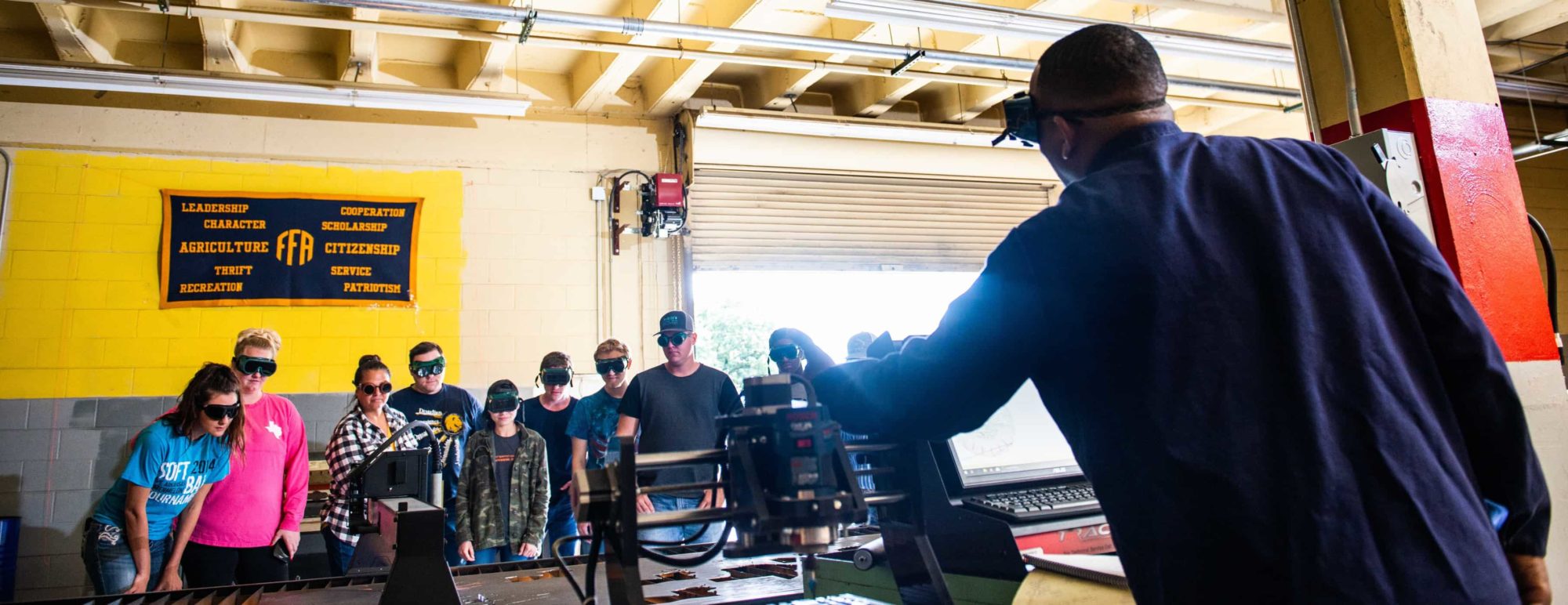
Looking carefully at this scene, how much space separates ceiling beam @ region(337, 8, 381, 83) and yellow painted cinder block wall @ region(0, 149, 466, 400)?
57 centimetres

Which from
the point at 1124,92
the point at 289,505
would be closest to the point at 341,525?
the point at 289,505

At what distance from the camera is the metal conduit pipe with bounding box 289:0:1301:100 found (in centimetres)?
369

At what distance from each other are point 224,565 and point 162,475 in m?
0.43

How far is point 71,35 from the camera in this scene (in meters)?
4.30

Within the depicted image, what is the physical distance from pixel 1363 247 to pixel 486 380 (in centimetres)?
478

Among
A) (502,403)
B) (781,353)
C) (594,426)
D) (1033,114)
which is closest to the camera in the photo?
(1033,114)

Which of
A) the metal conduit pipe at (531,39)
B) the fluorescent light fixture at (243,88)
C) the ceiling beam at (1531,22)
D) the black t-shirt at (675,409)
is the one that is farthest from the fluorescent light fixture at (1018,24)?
the fluorescent light fixture at (243,88)

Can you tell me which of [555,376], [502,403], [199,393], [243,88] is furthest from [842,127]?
[199,393]

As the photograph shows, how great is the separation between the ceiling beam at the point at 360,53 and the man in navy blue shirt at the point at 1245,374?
4.20 metres

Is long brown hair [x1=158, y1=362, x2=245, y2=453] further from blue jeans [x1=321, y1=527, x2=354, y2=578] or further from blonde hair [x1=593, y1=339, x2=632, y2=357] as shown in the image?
blonde hair [x1=593, y1=339, x2=632, y2=357]

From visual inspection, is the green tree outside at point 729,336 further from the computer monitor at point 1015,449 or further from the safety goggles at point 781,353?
the computer monitor at point 1015,449

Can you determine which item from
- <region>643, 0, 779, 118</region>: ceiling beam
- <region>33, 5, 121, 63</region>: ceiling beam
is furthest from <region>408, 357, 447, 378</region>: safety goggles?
<region>33, 5, 121, 63</region>: ceiling beam

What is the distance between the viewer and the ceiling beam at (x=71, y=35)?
4098mm

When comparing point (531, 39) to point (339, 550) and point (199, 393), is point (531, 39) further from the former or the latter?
point (339, 550)
